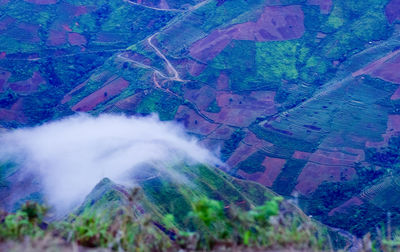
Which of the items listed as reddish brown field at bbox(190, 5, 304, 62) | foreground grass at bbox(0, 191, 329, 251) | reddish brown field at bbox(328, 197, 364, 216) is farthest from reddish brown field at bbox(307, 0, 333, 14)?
foreground grass at bbox(0, 191, 329, 251)

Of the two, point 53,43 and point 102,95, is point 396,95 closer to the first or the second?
point 102,95

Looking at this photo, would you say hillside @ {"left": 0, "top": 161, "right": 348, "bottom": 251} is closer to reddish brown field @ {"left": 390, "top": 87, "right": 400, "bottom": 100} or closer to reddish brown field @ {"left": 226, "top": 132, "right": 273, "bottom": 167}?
reddish brown field @ {"left": 226, "top": 132, "right": 273, "bottom": 167}

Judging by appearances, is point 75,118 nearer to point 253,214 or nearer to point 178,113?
point 178,113

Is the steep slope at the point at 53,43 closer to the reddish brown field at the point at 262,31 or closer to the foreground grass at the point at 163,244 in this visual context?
the reddish brown field at the point at 262,31

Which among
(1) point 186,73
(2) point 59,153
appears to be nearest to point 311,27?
(1) point 186,73

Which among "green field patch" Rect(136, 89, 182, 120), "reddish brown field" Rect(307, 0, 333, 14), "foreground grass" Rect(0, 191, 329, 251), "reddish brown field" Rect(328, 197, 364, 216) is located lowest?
"green field patch" Rect(136, 89, 182, 120)

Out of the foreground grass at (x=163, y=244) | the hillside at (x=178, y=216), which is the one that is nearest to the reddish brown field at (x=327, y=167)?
the hillside at (x=178, y=216)

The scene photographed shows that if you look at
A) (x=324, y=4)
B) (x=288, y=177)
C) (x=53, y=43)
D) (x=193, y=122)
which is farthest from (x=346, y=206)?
(x=53, y=43)
